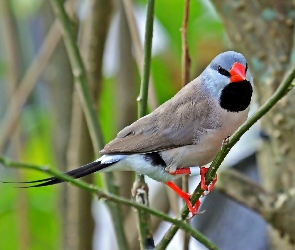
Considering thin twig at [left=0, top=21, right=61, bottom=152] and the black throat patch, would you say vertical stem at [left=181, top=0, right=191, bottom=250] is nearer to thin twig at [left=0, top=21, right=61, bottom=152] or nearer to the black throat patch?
the black throat patch

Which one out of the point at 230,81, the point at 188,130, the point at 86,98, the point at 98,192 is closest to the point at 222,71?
the point at 230,81

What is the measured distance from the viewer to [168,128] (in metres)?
1.54

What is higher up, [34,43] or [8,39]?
[34,43]

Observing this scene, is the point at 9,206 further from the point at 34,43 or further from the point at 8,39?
the point at 34,43

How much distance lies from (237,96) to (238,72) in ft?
0.23

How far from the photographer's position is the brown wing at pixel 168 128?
151 centimetres

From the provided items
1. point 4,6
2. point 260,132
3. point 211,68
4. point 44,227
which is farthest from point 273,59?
point 44,227

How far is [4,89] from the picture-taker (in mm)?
3152

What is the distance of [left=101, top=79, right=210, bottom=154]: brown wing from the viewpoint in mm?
1512

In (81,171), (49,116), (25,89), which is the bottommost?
(81,171)

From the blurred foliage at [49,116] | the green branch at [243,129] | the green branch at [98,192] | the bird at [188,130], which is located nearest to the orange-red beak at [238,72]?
the bird at [188,130]

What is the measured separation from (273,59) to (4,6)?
2.99 ft

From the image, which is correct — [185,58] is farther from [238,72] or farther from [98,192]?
[98,192]

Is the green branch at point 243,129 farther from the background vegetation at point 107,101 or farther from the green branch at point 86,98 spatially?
the background vegetation at point 107,101
